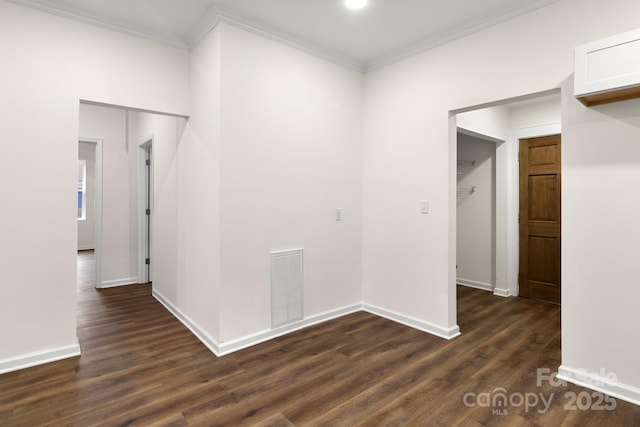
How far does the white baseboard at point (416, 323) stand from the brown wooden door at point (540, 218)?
1903 millimetres

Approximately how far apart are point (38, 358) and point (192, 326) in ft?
3.84

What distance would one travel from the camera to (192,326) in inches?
134

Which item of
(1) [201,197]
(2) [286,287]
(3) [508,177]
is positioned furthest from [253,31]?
(3) [508,177]

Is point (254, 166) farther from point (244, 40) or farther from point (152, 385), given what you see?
point (152, 385)

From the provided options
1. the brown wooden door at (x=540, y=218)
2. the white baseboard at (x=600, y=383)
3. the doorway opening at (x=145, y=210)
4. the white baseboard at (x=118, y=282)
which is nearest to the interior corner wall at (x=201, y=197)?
the doorway opening at (x=145, y=210)

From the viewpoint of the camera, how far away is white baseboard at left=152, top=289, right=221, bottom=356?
2966 mm

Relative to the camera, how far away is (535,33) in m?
2.68

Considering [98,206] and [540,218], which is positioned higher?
[98,206]

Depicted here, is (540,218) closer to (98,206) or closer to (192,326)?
(192,326)

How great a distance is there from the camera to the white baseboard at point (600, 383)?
2.25 meters

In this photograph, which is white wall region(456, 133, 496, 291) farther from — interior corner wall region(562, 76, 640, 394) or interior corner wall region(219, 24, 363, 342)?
interior corner wall region(562, 76, 640, 394)

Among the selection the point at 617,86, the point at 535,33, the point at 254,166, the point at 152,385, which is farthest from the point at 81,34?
the point at 617,86

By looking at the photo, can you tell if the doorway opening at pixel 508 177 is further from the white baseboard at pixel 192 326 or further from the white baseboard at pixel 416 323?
the white baseboard at pixel 192 326

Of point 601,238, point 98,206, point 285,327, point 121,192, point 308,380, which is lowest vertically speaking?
point 308,380
